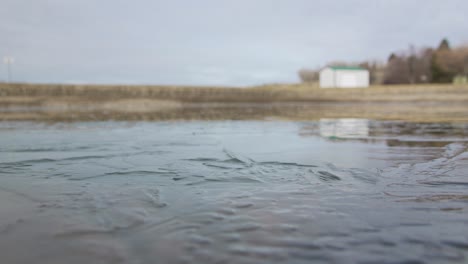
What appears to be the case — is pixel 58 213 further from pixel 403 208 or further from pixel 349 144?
pixel 349 144

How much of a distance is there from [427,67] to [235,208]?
63.1 meters

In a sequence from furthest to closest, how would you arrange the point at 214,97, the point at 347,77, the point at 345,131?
the point at 347,77 → the point at 214,97 → the point at 345,131

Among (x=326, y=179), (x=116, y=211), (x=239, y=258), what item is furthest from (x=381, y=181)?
(x=116, y=211)

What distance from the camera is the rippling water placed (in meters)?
1.73

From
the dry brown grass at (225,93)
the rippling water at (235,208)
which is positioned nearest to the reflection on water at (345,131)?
the rippling water at (235,208)

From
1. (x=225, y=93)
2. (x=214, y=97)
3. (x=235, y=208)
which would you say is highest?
(x=225, y=93)

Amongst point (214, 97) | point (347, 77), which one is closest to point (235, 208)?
point (214, 97)

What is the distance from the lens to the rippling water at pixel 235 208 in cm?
173

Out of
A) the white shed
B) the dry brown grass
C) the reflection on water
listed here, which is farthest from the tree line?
the reflection on water

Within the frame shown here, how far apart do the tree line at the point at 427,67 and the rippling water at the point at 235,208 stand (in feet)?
181

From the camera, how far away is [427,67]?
185 ft

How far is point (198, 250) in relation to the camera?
5.73ft

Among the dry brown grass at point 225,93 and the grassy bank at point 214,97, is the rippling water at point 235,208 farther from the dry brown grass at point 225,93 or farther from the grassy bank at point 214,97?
the dry brown grass at point 225,93

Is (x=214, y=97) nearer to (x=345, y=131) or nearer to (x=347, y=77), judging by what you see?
A: (x=347, y=77)
